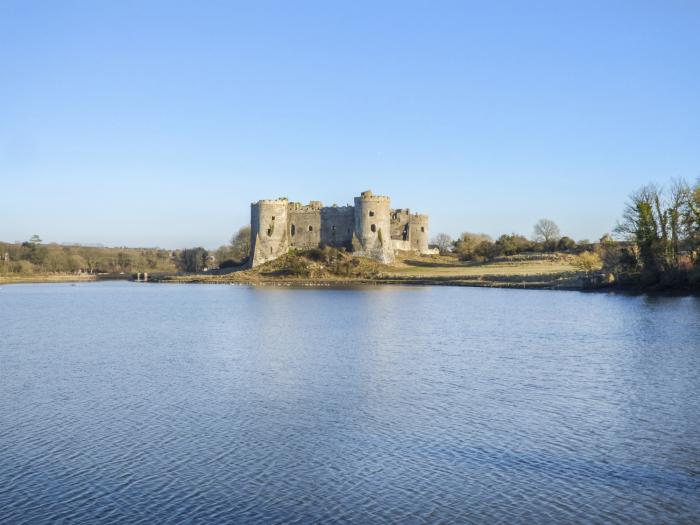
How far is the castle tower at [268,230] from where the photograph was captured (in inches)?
2532

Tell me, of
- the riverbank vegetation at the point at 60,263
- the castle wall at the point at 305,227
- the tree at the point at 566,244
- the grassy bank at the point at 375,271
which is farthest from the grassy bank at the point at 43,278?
the tree at the point at 566,244

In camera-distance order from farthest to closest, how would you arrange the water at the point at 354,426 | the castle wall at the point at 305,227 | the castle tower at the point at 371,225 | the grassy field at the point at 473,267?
the castle wall at the point at 305,227 < the castle tower at the point at 371,225 < the grassy field at the point at 473,267 < the water at the point at 354,426

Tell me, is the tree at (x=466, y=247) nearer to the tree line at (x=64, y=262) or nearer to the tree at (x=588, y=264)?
the tree at (x=588, y=264)

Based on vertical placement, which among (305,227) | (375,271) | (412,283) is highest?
(305,227)

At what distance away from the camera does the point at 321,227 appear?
215 ft

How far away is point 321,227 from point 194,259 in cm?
3817

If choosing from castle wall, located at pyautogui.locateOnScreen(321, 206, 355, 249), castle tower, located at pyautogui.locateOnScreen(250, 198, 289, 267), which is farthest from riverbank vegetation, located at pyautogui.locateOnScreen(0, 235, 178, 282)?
castle wall, located at pyautogui.locateOnScreen(321, 206, 355, 249)

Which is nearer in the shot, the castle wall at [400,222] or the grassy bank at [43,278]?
the castle wall at [400,222]

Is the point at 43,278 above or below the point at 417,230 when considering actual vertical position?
below

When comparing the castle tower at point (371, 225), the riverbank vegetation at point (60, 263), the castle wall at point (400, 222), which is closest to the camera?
the castle tower at point (371, 225)

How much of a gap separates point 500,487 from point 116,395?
9294mm

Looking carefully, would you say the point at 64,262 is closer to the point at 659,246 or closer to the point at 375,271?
the point at 375,271

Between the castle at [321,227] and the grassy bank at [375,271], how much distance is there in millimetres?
1050

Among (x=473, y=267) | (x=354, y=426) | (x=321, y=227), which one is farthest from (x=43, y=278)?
(x=354, y=426)
